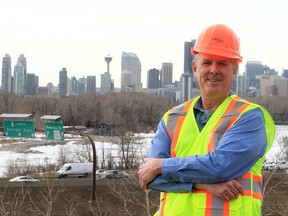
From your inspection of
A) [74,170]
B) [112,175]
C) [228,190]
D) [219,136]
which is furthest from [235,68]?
[74,170]

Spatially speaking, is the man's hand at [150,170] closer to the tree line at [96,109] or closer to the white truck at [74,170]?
the white truck at [74,170]

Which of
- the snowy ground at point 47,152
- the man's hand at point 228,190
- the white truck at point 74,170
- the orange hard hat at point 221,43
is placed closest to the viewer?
the man's hand at point 228,190

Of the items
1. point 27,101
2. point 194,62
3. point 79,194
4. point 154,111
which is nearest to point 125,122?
point 154,111

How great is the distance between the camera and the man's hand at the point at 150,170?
1.99 m

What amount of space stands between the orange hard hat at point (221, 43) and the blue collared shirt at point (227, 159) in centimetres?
23

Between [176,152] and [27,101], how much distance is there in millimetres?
77300

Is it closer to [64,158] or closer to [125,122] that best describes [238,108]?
[64,158]

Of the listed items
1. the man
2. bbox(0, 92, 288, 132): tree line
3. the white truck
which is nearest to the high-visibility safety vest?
the man

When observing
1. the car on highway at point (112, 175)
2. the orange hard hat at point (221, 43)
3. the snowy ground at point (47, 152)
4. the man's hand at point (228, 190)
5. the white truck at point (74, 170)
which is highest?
the orange hard hat at point (221, 43)

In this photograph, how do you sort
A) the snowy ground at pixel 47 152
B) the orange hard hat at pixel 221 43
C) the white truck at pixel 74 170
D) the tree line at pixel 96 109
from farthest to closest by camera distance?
1. the tree line at pixel 96 109
2. the snowy ground at pixel 47 152
3. the white truck at pixel 74 170
4. the orange hard hat at pixel 221 43

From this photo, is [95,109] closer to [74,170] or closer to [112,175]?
[74,170]

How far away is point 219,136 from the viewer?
1.89 meters

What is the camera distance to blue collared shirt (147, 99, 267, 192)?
71.4 inches

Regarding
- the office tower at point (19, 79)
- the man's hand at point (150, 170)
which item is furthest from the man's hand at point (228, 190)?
the office tower at point (19, 79)
